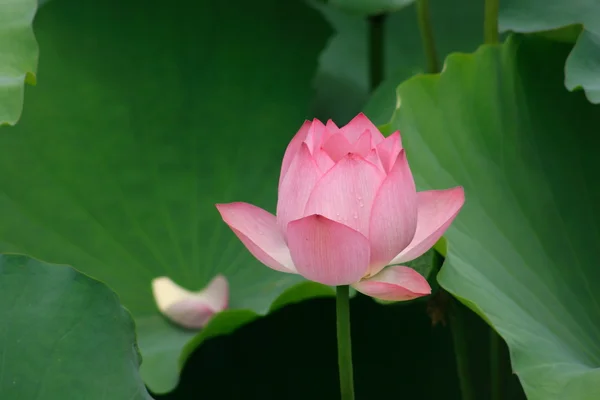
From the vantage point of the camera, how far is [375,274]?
61 cm

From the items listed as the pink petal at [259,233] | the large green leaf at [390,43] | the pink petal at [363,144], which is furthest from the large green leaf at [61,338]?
the large green leaf at [390,43]

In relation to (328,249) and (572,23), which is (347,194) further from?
(572,23)

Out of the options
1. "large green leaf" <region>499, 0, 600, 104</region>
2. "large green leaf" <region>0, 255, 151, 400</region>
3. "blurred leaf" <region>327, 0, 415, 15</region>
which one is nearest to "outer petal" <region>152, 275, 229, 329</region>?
"large green leaf" <region>0, 255, 151, 400</region>

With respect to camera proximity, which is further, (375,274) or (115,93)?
(115,93)

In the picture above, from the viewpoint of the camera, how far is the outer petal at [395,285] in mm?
583

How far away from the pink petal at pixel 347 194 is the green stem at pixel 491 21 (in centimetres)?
56

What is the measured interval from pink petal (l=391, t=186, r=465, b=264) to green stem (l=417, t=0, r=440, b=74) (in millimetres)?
533

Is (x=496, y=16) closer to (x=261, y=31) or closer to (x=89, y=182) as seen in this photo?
(x=261, y=31)

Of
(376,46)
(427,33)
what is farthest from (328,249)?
(376,46)

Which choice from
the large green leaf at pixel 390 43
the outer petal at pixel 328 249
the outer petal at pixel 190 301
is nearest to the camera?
the outer petal at pixel 328 249

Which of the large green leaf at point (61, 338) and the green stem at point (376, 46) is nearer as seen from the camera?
the large green leaf at point (61, 338)

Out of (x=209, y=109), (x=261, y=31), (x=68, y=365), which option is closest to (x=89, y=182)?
(x=209, y=109)

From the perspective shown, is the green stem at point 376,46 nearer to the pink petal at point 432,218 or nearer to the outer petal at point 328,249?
the pink petal at point 432,218

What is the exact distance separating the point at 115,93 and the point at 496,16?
23.2 inches
